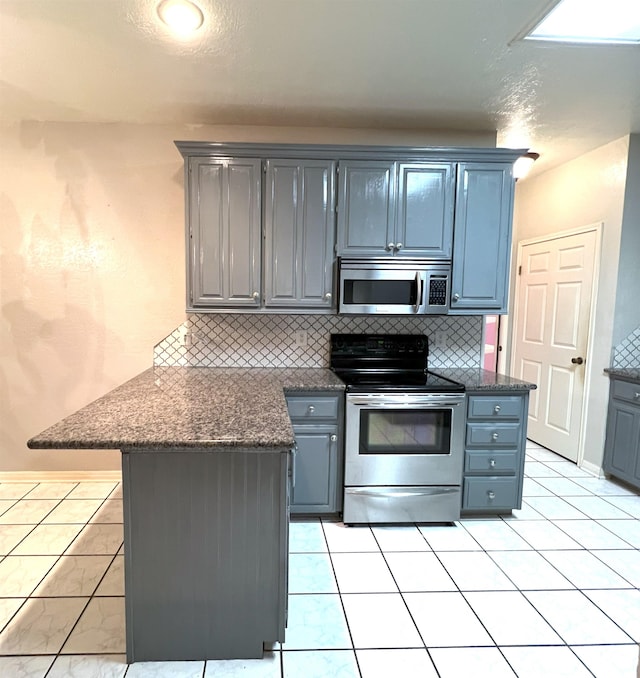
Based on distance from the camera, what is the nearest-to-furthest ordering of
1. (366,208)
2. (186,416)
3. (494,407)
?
(186,416) → (494,407) → (366,208)

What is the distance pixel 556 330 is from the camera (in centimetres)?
365

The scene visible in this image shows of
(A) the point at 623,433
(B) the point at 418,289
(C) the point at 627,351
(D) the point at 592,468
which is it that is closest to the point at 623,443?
(A) the point at 623,433

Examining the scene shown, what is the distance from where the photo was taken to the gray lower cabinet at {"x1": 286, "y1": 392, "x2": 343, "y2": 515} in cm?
238

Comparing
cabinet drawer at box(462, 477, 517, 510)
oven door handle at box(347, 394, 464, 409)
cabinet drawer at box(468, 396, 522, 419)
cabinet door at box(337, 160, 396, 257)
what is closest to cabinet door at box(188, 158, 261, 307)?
cabinet door at box(337, 160, 396, 257)

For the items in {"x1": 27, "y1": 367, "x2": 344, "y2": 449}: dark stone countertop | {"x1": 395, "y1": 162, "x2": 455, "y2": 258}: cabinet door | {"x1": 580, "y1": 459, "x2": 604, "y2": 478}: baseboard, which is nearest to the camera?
{"x1": 27, "y1": 367, "x2": 344, "y2": 449}: dark stone countertop

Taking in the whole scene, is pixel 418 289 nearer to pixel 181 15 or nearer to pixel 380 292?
pixel 380 292

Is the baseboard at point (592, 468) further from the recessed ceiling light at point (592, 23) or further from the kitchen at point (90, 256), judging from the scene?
the recessed ceiling light at point (592, 23)

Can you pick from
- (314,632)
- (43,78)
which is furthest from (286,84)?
(314,632)

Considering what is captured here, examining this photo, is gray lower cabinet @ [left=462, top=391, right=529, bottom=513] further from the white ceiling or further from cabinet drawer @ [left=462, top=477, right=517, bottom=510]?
the white ceiling

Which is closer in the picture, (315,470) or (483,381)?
(315,470)

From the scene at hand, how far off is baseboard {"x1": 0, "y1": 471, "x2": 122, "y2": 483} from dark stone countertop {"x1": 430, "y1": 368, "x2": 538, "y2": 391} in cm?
262

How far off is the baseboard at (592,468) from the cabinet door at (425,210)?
7.37 feet

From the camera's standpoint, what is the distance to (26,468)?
9.61ft

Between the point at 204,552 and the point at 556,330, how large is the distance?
357 centimetres
